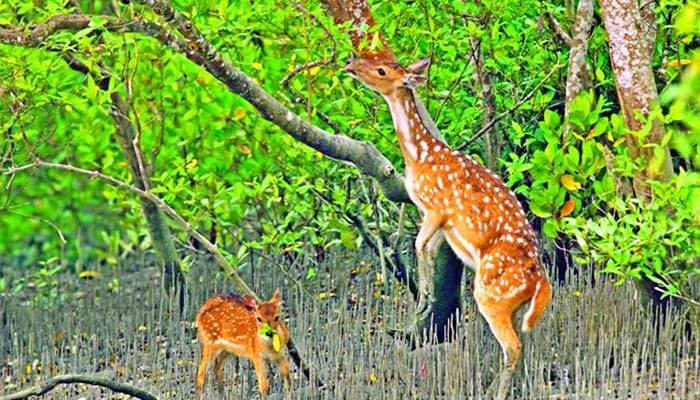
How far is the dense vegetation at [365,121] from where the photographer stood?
6.72 metres

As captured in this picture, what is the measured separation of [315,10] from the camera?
7.27m

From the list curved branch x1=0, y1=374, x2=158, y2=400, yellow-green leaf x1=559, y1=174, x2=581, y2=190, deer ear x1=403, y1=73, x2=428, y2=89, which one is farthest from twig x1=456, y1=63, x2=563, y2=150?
curved branch x1=0, y1=374, x2=158, y2=400

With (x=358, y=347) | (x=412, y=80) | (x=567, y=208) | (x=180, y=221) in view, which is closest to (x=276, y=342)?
(x=180, y=221)

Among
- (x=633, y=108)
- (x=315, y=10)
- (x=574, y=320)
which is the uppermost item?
(x=315, y=10)

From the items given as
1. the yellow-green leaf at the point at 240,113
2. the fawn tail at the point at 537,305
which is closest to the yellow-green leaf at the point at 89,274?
the yellow-green leaf at the point at 240,113

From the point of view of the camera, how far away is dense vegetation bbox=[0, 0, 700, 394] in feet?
22.0

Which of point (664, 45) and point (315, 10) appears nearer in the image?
point (315, 10)

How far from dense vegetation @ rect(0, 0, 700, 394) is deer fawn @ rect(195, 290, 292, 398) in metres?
0.49

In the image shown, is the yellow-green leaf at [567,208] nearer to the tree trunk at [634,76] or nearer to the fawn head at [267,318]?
the tree trunk at [634,76]

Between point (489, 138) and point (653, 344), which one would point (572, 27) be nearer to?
point (489, 138)

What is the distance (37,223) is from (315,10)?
218 inches

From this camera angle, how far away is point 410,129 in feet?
22.0

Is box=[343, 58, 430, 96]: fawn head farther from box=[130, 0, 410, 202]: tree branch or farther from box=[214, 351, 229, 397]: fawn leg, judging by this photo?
box=[214, 351, 229, 397]: fawn leg

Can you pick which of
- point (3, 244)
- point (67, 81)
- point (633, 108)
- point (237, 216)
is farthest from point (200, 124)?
point (633, 108)
